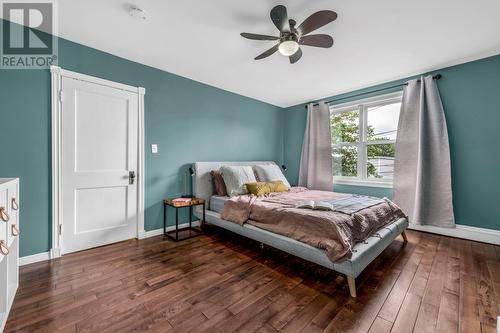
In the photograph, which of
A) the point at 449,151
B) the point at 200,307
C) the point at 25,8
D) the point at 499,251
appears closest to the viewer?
the point at 200,307

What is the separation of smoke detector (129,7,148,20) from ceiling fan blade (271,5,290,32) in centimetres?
119

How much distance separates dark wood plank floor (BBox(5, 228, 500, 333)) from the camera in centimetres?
141

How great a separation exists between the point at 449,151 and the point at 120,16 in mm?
4330

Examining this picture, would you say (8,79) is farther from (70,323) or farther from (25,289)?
(70,323)

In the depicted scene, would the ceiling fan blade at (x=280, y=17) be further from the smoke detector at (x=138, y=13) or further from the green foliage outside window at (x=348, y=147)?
the green foliage outside window at (x=348, y=147)

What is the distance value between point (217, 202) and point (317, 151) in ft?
7.77

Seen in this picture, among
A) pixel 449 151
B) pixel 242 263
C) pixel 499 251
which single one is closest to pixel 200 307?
pixel 242 263

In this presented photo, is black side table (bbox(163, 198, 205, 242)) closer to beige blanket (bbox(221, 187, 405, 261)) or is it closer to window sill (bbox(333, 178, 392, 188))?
beige blanket (bbox(221, 187, 405, 261))

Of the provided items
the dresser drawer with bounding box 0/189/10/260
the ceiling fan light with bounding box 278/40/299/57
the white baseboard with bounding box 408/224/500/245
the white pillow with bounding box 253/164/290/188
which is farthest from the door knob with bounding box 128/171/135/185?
the white baseboard with bounding box 408/224/500/245

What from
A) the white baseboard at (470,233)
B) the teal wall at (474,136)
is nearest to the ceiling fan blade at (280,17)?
the teal wall at (474,136)

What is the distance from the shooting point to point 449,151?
301cm

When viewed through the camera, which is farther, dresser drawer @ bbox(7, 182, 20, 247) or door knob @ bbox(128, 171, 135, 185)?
door knob @ bbox(128, 171, 135, 185)

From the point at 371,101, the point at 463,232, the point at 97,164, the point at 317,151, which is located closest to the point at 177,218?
the point at 97,164

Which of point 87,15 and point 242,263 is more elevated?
point 87,15
